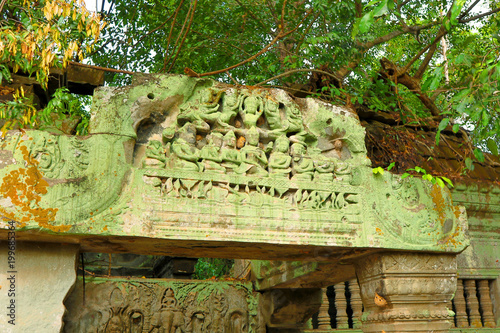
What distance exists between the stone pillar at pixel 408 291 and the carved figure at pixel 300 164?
87cm

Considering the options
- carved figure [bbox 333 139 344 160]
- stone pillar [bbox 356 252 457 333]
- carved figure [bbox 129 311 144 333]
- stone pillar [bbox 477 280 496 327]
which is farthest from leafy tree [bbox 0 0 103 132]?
stone pillar [bbox 477 280 496 327]

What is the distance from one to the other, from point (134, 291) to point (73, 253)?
7.92ft

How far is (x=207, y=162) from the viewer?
362cm

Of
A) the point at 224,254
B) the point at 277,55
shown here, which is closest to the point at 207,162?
the point at 224,254

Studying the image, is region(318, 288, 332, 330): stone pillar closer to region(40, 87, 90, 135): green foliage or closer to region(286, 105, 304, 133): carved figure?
region(286, 105, 304, 133): carved figure

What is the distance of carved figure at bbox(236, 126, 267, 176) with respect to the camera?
3711mm

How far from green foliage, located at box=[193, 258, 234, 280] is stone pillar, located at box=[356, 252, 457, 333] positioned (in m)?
4.37

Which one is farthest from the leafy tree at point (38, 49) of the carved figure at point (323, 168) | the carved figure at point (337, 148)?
the carved figure at point (337, 148)

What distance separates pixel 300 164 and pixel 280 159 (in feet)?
0.56

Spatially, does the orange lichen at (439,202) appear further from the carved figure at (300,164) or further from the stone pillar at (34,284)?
the stone pillar at (34,284)

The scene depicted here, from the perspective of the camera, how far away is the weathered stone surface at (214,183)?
325 centimetres

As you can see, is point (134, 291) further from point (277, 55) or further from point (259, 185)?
point (277, 55)

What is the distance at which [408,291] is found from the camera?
3.90 m

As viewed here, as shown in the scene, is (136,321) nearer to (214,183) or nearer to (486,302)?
(214,183)
